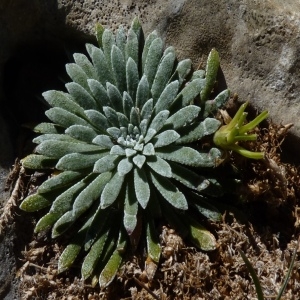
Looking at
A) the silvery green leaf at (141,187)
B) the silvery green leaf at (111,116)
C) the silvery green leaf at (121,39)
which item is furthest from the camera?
the silvery green leaf at (121,39)

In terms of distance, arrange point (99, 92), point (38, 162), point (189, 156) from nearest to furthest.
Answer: point (189, 156) → point (99, 92) → point (38, 162)

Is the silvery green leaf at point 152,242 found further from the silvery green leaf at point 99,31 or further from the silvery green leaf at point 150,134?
the silvery green leaf at point 99,31

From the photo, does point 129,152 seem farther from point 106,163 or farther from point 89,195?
point 89,195

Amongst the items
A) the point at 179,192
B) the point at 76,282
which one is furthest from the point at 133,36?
the point at 76,282

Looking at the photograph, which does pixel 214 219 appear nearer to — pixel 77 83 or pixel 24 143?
pixel 77 83

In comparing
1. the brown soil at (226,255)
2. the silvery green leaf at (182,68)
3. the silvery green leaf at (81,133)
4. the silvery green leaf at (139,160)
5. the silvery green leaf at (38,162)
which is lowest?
the brown soil at (226,255)

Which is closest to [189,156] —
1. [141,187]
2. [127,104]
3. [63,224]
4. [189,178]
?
[189,178]

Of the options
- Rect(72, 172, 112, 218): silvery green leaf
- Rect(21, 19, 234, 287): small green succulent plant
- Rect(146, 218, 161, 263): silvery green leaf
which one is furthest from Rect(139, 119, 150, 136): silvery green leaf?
Rect(146, 218, 161, 263): silvery green leaf

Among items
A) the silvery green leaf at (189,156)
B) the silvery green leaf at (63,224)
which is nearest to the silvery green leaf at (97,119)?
the silvery green leaf at (189,156)
